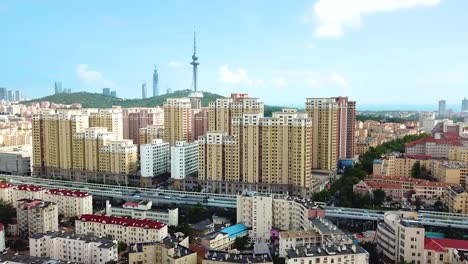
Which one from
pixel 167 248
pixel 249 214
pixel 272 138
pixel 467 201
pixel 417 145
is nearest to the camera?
pixel 167 248

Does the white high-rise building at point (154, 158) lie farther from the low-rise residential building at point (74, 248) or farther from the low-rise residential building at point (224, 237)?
the low-rise residential building at point (74, 248)

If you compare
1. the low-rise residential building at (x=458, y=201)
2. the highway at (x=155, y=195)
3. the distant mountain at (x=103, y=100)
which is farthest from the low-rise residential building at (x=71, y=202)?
the distant mountain at (x=103, y=100)

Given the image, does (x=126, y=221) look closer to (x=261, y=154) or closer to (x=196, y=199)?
(x=196, y=199)

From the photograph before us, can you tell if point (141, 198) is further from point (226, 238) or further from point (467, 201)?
point (467, 201)

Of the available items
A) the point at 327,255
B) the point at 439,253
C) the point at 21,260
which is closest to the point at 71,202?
the point at 21,260

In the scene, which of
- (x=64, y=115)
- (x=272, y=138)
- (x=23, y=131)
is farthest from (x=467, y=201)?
(x=23, y=131)

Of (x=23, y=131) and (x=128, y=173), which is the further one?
(x=23, y=131)

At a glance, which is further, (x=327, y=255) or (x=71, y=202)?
(x=71, y=202)
